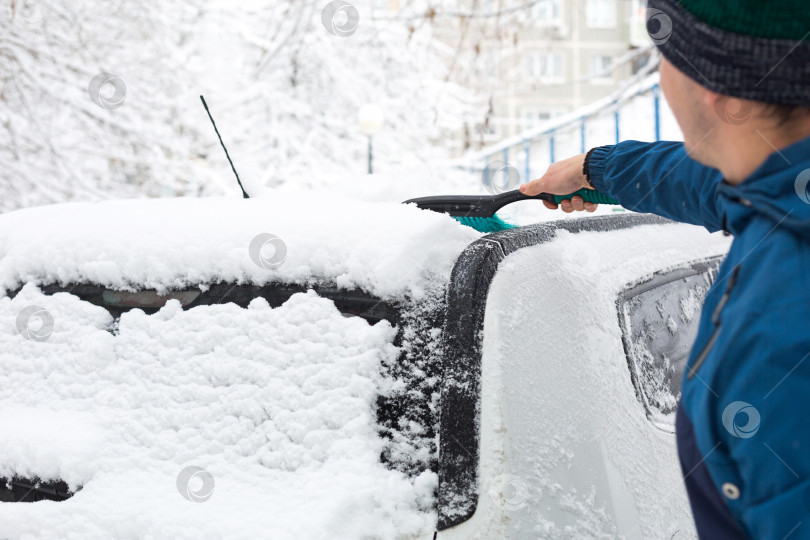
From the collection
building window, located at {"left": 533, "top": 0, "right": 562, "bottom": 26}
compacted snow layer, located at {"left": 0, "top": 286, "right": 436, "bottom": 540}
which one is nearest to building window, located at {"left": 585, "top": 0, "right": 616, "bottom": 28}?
building window, located at {"left": 533, "top": 0, "right": 562, "bottom": 26}

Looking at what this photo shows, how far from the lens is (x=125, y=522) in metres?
1.22

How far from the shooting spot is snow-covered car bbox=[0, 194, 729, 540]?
1110 millimetres

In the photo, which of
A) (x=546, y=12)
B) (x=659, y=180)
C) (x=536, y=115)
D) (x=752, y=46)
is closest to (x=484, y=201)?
(x=659, y=180)

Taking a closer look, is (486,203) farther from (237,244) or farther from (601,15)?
(601,15)

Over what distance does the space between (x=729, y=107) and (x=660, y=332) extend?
3.07 feet

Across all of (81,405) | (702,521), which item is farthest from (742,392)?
(81,405)

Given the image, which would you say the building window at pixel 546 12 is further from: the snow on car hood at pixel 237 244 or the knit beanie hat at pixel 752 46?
the knit beanie hat at pixel 752 46

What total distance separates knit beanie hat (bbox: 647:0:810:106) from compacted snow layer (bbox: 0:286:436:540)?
2.23 feet

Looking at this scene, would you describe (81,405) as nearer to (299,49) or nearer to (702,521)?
(702,521)

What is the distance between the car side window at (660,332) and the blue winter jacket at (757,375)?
0.59 meters

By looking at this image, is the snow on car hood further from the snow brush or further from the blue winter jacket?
the blue winter jacket

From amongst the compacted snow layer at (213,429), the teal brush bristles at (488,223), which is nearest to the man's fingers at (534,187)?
the teal brush bristles at (488,223)

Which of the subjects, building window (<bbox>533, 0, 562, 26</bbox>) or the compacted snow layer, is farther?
building window (<bbox>533, 0, 562, 26</bbox>)

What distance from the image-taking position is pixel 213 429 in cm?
129
